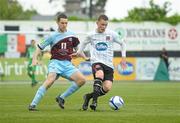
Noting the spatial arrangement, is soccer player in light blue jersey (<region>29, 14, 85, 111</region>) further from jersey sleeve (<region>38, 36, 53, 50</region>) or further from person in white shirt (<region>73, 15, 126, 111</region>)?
person in white shirt (<region>73, 15, 126, 111</region>)

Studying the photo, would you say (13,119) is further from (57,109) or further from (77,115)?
(57,109)

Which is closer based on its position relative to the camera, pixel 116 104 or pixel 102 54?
pixel 116 104

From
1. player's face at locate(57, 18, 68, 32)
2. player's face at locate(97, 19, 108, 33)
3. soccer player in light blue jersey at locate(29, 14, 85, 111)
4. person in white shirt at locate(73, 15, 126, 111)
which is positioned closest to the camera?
player's face at locate(57, 18, 68, 32)

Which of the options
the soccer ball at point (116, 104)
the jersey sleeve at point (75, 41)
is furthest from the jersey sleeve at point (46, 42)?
the soccer ball at point (116, 104)

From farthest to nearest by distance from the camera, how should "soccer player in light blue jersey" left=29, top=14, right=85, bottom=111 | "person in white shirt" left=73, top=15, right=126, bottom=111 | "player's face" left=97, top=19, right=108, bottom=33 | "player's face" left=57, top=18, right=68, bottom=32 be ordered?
1. "person in white shirt" left=73, top=15, right=126, bottom=111
2. "player's face" left=97, top=19, right=108, bottom=33
3. "soccer player in light blue jersey" left=29, top=14, right=85, bottom=111
4. "player's face" left=57, top=18, right=68, bottom=32

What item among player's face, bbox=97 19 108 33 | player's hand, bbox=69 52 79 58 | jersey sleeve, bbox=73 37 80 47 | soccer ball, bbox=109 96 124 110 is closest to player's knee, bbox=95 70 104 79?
soccer ball, bbox=109 96 124 110

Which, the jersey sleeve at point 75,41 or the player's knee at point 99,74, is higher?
the jersey sleeve at point 75,41

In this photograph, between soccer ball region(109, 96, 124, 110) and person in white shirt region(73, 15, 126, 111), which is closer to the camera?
soccer ball region(109, 96, 124, 110)

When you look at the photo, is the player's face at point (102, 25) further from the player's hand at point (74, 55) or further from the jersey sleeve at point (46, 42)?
the jersey sleeve at point (46, 42)

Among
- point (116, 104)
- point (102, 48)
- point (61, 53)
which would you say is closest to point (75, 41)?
point (61, 53)

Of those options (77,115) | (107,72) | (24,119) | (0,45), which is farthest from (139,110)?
(0,45)

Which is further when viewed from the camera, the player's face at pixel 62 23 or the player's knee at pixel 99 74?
the player's knee at pixel 99 74

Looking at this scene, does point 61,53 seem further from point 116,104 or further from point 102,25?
point 116,104

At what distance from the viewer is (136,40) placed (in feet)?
172
